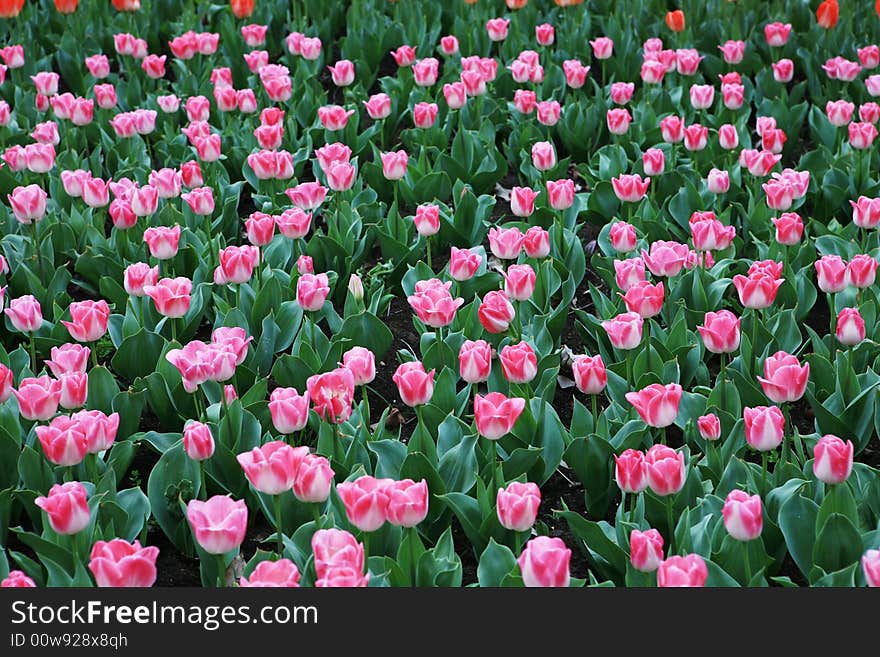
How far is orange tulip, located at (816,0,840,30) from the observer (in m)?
5.37

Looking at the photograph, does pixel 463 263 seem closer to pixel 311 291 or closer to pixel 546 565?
pixel 311 291

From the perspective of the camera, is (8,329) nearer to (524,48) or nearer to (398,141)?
(398,141)

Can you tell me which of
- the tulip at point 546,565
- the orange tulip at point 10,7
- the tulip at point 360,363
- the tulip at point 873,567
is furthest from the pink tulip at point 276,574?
the orange tulip at point 10,7

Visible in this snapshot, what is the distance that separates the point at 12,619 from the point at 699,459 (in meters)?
1.61

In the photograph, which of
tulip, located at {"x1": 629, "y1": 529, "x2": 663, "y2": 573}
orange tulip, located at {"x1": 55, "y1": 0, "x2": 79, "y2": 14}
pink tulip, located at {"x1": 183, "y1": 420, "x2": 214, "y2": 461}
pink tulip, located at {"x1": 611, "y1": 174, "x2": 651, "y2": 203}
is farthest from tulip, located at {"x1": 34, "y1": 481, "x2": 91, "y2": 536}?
orange tulip, located at {"x1": 55, "y1": 0, "x2": 79, "y2": 14}

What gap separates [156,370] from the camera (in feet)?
10.4

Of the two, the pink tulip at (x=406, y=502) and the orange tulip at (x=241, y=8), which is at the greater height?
the orange tulip at (x=241, y=8)

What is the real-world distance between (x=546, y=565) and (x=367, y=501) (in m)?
0.36

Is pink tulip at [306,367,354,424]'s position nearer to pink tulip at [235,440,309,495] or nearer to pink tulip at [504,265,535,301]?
pink tulip at [235,440,309,495]

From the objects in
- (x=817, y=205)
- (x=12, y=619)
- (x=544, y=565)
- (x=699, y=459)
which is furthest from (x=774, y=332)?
(x=12, y=619)

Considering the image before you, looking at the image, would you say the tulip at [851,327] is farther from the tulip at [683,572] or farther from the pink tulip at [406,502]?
the pink tulip at [406,502]

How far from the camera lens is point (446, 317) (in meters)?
2.88

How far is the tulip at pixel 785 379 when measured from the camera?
251 centimetres

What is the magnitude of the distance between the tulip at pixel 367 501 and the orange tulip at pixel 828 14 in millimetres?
4086
